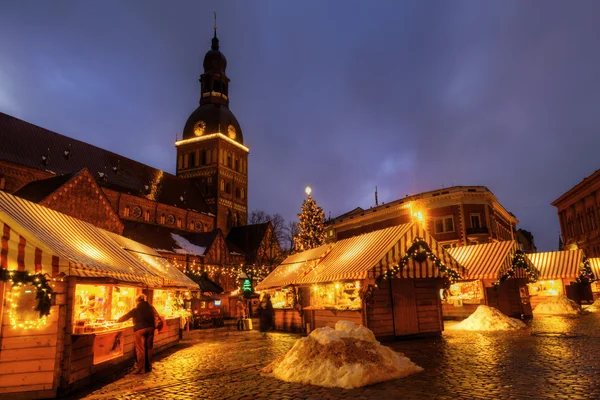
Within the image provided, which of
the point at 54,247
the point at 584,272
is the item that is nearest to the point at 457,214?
the point at 584,272

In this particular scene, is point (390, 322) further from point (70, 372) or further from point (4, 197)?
point (4, 197)

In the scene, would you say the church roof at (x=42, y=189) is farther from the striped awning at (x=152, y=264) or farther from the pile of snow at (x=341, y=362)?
the pile of snow at (x=341, y=362)

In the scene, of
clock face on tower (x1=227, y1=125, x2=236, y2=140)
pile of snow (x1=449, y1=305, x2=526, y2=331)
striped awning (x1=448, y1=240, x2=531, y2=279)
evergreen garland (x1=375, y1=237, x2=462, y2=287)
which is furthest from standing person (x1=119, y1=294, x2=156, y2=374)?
clock face on tower (x1=227, y1=125, x2=236, y2=140)

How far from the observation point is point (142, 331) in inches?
428

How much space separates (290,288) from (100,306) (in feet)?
32.1

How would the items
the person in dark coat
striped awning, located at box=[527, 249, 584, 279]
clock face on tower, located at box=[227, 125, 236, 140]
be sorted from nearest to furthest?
the person in dark coat → striped awning, located at box=[527, 249, 584, 279] → clock face on tower, located at box=[227, 125, 236, 140]

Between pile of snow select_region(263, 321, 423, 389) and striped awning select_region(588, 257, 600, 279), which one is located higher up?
striped awning select_region(588, 257, 600, 279)

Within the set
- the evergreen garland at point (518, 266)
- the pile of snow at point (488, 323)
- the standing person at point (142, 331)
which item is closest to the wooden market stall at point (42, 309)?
the standing person at point (142, 331)

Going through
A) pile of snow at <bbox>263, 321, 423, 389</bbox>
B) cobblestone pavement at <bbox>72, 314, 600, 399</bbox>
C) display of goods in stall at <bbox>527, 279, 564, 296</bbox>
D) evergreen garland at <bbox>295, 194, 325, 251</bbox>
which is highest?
evergreen garland at <bbox>295, 194, 325, 251</bbox>

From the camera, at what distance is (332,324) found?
57.0ft

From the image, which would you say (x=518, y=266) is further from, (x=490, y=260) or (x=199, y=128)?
(x=199, y=128)

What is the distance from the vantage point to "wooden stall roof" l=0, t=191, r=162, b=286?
8406mm

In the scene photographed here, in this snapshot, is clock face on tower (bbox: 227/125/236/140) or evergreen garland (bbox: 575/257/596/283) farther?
clock face on tower (bbox: 227/125/236/140)

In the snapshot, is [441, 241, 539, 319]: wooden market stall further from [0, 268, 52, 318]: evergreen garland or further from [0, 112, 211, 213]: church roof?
[0, 112, 211, 213]: church roof
